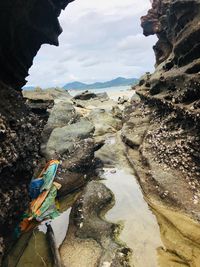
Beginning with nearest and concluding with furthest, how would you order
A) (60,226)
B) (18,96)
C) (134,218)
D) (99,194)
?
(134,218) < (60,226) < (18,96) < (99,194)

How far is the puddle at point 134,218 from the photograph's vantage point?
23.9ft

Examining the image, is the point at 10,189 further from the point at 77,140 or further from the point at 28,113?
the point at 77,140

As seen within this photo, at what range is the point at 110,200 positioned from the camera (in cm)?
1027

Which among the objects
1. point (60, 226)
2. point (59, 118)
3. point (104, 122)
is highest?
point (59, 118)

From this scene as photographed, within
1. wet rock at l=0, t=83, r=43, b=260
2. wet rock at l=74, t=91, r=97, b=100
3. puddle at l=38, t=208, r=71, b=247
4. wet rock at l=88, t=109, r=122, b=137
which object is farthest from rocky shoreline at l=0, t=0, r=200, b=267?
wet rock at l=74, t=91, r=97, b=100

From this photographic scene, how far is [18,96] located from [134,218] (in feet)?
16.9

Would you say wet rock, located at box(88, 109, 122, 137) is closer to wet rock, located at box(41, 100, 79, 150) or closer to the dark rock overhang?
wet rock, located at box(41, 100, 79, 150)

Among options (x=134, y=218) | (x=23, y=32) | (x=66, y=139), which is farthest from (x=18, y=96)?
(x=134, y=218)

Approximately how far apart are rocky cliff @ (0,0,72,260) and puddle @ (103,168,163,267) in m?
2.96

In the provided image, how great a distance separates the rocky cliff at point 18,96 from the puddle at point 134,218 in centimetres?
296

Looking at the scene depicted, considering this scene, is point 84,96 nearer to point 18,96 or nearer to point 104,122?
point 104,122

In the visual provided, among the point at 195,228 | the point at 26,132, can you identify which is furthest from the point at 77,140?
the point at 195,228

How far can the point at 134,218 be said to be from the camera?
9055mm

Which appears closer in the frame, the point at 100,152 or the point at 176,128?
the point at 176,128
